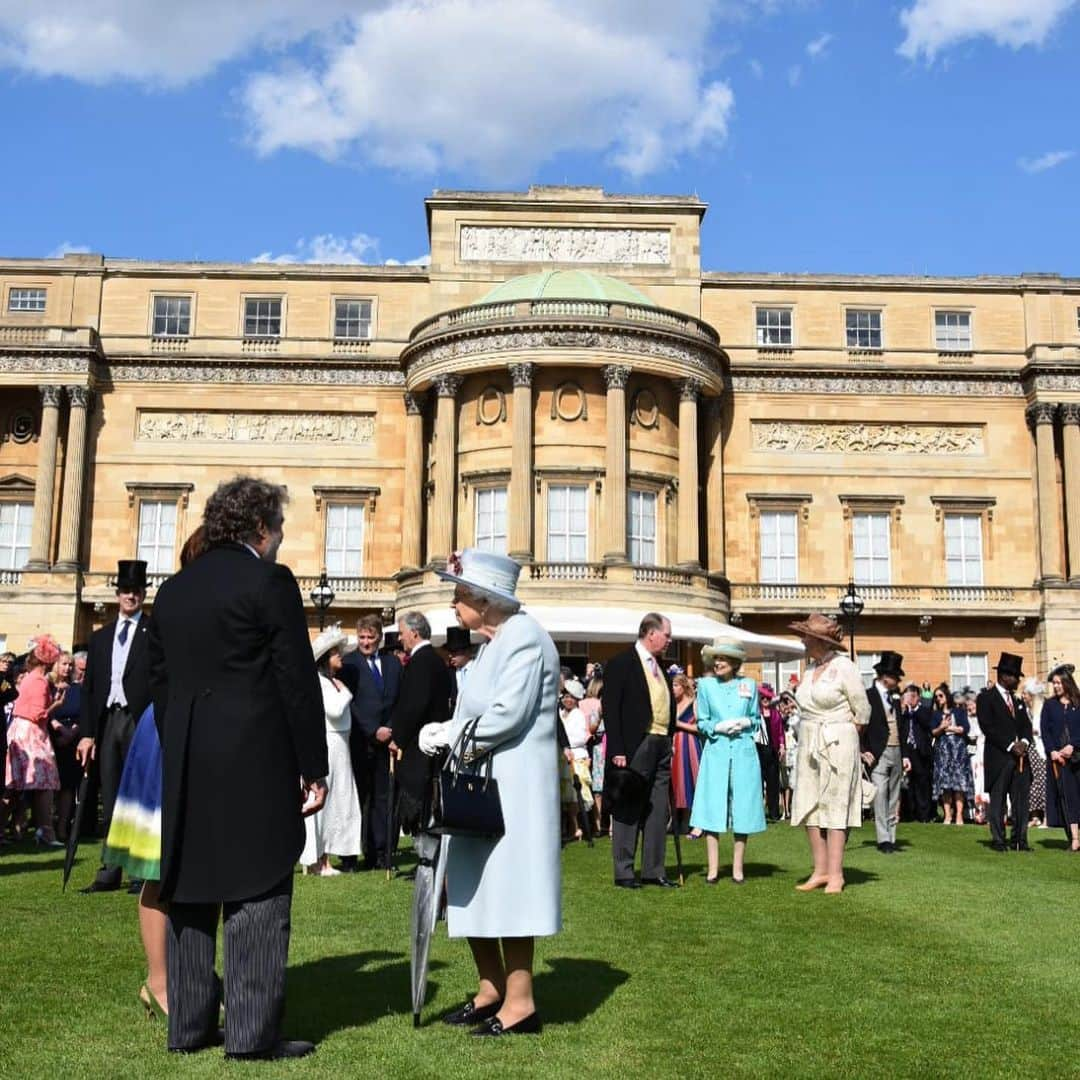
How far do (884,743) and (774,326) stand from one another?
27.6 m

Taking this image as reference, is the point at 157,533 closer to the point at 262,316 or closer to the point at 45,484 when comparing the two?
the point at 45,484

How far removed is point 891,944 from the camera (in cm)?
Result: 848

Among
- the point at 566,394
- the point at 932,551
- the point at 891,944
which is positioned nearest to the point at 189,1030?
the point at 891,944

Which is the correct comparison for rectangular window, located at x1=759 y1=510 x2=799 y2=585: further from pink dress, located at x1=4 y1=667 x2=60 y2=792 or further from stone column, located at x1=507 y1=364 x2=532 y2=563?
pink dress, located at x1=4 y1=667 x2=60 y2=792

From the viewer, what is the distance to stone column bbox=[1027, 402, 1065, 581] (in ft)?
128

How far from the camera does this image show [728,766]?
12047 millimetres

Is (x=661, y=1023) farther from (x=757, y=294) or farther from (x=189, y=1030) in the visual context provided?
(x=757, y=294)

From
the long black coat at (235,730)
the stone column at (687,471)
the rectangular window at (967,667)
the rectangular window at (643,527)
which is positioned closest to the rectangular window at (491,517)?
the rectangular window at (643,527)

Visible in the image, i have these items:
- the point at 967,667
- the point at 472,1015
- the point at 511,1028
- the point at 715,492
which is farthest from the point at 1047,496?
the point at 511,1028

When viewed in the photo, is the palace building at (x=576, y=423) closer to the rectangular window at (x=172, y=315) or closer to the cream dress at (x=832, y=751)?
the rectangular window at (x=172, y=315)

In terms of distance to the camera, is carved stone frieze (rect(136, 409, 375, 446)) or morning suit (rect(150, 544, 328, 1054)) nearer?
morning suit (rect(150, 544, 328, 1054))

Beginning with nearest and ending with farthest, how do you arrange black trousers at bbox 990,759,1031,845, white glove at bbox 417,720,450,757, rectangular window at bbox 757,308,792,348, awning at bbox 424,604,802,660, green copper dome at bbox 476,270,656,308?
white glove at bbox 417,720,450,757, black trousers at bbox 990,759,1031,845, awning at bbox 424,604,802,660, green copper dome at bbox 476,270,656,308, rectangular window at bbox 757,308,792,348

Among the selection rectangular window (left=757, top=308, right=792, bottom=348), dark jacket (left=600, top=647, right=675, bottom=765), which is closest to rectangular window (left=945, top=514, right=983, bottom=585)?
rectangular window (left=757, top=308, right=792, bottom=348)

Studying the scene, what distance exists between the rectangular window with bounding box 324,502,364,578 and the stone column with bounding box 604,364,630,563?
28.0 feet
